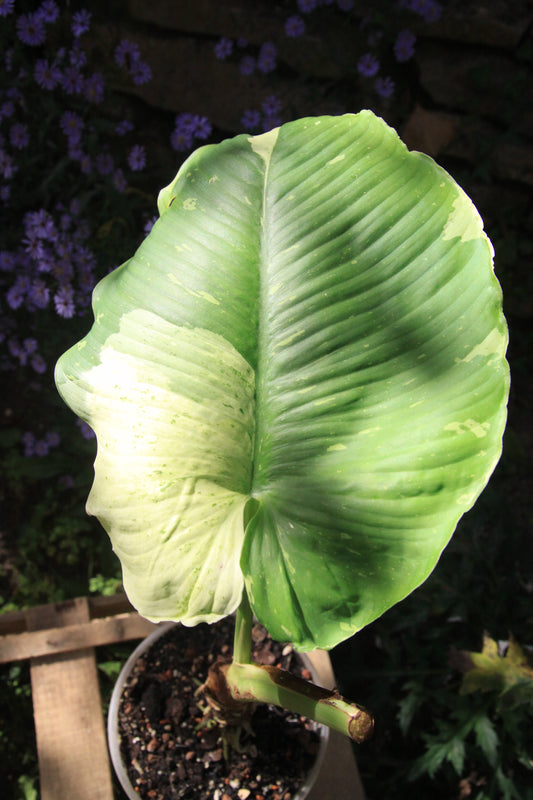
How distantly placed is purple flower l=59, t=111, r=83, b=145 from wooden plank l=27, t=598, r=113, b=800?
0.99 metres

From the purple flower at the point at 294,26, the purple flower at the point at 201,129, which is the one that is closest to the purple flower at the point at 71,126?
the purple flower at the point at 201,129

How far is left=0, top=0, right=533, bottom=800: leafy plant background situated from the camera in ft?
4.18

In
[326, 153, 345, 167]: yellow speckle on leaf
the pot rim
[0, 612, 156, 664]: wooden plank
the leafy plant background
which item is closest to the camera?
[326, 153, 345, 167]: yellow speckle on leaf

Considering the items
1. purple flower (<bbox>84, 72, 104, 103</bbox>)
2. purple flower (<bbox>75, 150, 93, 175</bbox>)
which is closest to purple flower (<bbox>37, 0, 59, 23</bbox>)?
purple flower (<bbox>84, 72, 104, 103</bbox>)

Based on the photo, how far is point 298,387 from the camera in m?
0.65

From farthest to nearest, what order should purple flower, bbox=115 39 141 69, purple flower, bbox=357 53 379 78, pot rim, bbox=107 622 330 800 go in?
1. purple flower, bbox=357 53 379 78
2. purple flower, bbox=115 39 141 69
3. pot rim, bbox=107 622 330 800

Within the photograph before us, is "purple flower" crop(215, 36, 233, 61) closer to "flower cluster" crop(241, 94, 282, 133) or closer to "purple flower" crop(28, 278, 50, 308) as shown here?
"flower cluster" crop(241, 94, 282, 133)

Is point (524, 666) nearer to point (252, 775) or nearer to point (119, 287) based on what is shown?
point (252, 775)

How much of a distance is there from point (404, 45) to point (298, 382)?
1448mm

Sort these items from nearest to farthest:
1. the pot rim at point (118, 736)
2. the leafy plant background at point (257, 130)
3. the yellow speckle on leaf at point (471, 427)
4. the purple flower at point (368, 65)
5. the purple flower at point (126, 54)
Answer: the yellow speckle on leaf at point (471, 427), the pot rim at point (118, 736), the leafy plant background at point (257, 130), the purple flower at point (126, 54), the purple flower at point (368, 65)

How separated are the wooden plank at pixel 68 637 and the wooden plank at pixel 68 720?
16mm

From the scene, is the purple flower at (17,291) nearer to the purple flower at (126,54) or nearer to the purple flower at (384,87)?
the purple flower at (126,54)

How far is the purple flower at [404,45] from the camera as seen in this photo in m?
1.71

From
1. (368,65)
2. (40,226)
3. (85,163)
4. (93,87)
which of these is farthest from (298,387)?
(368,65)
